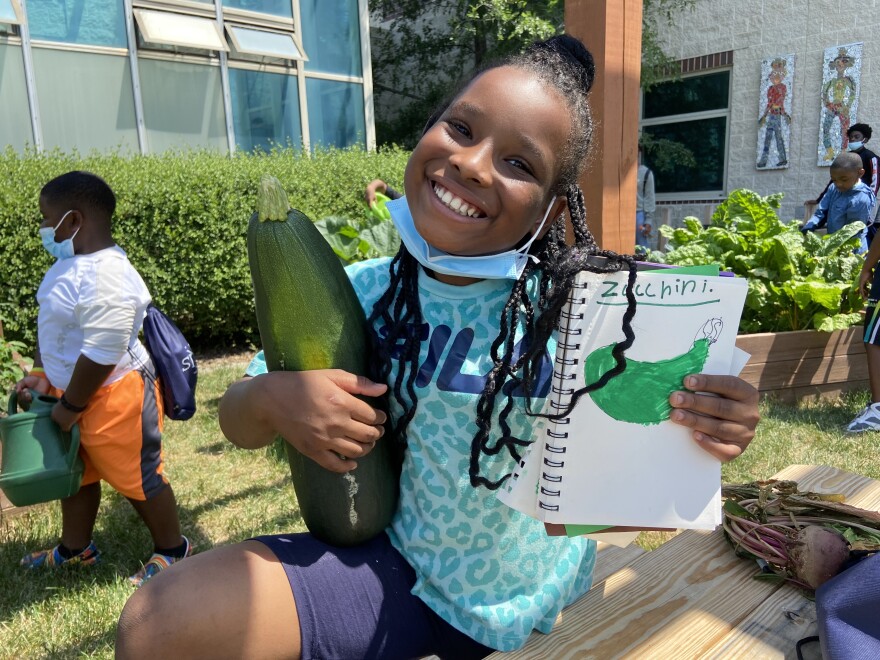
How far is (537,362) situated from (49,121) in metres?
8.63

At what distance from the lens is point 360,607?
4.38 ft

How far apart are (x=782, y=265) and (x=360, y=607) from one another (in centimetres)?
498

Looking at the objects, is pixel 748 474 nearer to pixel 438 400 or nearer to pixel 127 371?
pixel 438 400

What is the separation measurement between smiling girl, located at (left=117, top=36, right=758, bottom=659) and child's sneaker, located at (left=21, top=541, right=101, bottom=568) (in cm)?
206

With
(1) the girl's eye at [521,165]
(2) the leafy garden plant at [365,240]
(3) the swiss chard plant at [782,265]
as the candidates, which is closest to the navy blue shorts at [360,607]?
(1) the girl's eye at [521,165]

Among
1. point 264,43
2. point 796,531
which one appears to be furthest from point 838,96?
point 796,531

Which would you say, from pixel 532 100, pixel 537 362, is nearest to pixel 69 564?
pixel 537 362

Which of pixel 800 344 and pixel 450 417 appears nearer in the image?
pixel 450 417

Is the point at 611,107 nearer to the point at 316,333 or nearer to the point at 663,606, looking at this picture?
the point at 316,333

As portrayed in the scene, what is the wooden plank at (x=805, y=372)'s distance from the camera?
4859 millimetres

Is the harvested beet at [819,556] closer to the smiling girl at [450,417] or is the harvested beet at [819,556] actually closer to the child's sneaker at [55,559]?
the smiling girl at [450,417]

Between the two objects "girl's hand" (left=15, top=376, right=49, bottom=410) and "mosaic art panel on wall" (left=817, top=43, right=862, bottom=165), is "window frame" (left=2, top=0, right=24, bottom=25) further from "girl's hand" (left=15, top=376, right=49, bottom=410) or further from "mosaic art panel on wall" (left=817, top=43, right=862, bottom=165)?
"mosaic art panel on wall" (left=817, top=43, right=862, bottom=165)

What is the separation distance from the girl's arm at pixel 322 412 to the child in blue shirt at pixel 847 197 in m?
6.87

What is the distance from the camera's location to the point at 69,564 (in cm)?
293
